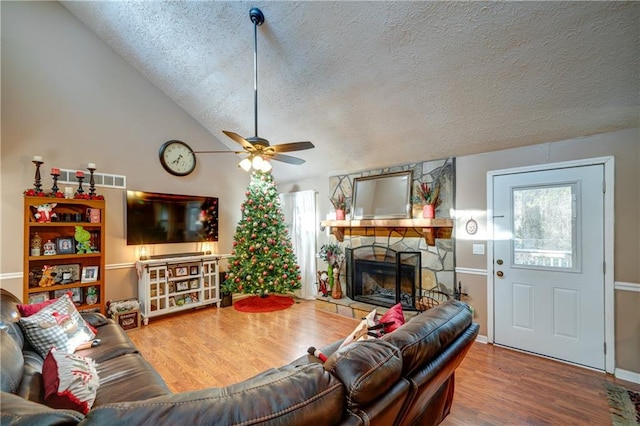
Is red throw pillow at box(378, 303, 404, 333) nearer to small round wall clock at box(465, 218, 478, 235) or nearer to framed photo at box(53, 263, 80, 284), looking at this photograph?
small round wall clock at box(465, 218, 478, 235)

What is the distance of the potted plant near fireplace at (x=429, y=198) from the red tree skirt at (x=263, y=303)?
283 cm

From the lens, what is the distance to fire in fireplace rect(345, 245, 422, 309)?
4027 millimetres

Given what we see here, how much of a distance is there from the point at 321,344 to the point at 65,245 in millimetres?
3530

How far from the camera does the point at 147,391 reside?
64.9 inches

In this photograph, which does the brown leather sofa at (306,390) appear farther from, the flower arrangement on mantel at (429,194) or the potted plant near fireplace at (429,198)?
the flower arrangement on mantel at (429,194)

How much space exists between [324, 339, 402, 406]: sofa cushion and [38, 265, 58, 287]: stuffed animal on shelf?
417 centimetres

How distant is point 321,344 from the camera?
3357mm

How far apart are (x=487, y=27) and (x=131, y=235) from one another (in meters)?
4.96

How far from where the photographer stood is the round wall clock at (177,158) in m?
4.60

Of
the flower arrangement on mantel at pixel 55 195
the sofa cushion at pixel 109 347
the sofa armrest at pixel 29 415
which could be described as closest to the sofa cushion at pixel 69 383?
the sofa cushion at pixel 109 347

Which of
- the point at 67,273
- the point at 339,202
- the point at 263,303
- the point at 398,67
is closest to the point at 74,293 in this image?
the point at 67,273

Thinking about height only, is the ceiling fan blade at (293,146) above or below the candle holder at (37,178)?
above

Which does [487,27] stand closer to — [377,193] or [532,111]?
[532,111]

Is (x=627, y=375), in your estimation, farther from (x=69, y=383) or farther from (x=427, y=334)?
(x=69, y=383)
